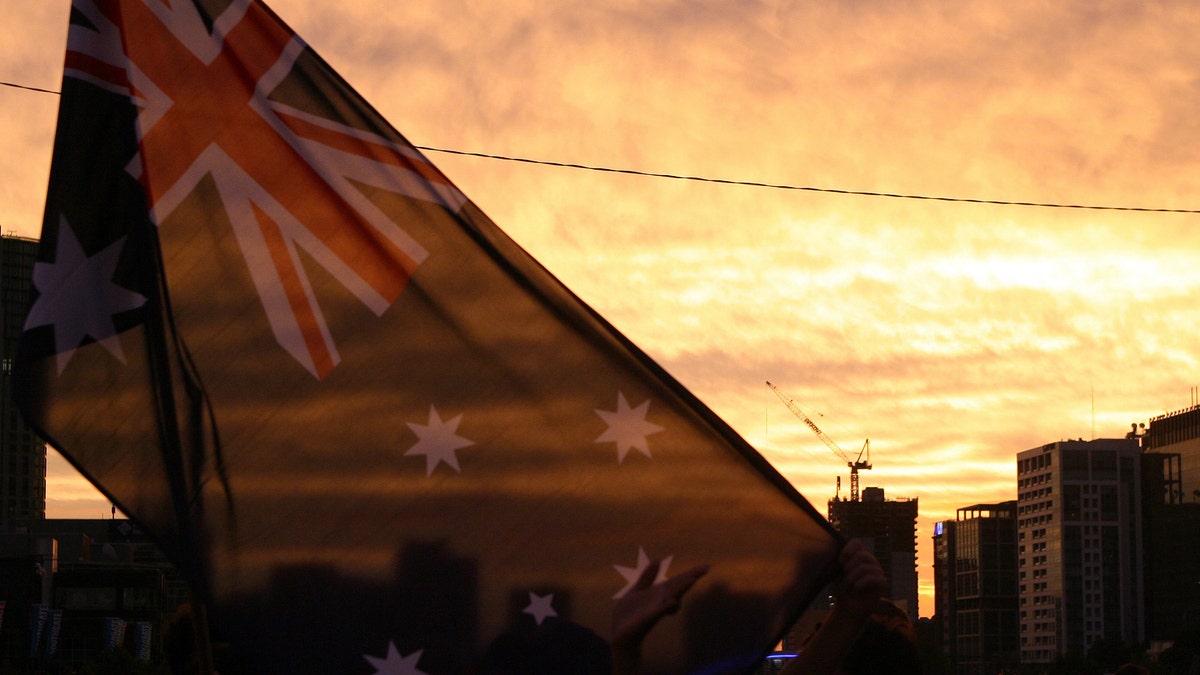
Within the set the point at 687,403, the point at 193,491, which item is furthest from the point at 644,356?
the point at 193,491

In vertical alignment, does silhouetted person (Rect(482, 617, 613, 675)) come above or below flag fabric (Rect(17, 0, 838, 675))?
below

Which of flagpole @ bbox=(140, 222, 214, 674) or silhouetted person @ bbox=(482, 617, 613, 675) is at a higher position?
flagpole @ bbox=(140, 222, 214, 674)

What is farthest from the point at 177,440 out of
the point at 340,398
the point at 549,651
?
the point at 549,651

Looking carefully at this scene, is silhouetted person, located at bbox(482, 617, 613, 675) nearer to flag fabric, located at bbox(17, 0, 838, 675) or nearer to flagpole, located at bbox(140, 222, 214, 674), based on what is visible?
flag fabric, located at bbox(17, 0, 838, 675)

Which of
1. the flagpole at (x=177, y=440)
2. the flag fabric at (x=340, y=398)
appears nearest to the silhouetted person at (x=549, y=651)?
the flag fabric at (x=340, y=398)

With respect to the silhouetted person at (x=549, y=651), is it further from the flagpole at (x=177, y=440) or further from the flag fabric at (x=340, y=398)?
the flagpole at (x=177, y=440)

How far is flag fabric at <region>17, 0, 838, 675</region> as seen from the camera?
561 cm

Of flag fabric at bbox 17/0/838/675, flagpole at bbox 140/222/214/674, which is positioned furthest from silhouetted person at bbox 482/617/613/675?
flagpole at bbox 140/222/214/674

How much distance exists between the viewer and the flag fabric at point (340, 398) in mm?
5605

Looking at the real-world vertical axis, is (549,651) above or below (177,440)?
below

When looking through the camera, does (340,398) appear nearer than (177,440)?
No

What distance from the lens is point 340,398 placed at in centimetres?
591

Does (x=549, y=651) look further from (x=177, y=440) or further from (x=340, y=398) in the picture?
(x=177, y=440)

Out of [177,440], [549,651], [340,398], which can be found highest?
[340,398]
